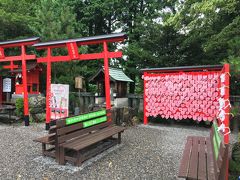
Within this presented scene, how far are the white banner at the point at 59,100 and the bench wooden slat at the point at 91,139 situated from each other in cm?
306

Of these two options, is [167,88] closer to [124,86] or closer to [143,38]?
[124,86]

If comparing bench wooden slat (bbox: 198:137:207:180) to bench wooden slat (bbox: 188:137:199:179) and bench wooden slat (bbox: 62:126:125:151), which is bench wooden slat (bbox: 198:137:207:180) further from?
bench wooden slat (bbox: 62:126:125:151)

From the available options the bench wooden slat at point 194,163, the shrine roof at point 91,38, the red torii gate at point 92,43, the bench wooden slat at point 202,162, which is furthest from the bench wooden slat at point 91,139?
the shrine roof at point 91,38

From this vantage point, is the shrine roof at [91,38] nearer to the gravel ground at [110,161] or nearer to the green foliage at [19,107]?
the green foliage at [19,107]

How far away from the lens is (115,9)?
16.0 meters

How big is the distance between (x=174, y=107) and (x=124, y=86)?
2939 millimetres

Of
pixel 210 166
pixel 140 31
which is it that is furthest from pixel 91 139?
pixel 140 31

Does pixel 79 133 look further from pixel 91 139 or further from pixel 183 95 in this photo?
pixel 183 95

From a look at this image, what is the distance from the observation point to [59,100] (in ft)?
29.6

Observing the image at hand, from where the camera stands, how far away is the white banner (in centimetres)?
891

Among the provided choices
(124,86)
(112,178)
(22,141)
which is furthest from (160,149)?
(124,86)

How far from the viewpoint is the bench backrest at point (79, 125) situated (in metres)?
4.75

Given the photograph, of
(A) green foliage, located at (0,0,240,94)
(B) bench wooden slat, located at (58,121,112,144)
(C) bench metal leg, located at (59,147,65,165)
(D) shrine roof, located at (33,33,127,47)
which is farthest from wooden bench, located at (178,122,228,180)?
(A) green foliage, located at (0,0,240,94)

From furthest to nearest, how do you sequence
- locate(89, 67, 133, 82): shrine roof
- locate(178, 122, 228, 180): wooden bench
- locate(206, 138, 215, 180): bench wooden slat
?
1. locate(89, 67, 133, 82): shrine roof
2. locate(206, 138, 215, 180): bench wooden slat
3. locate(178, 122, 228, 180): wooden bench
